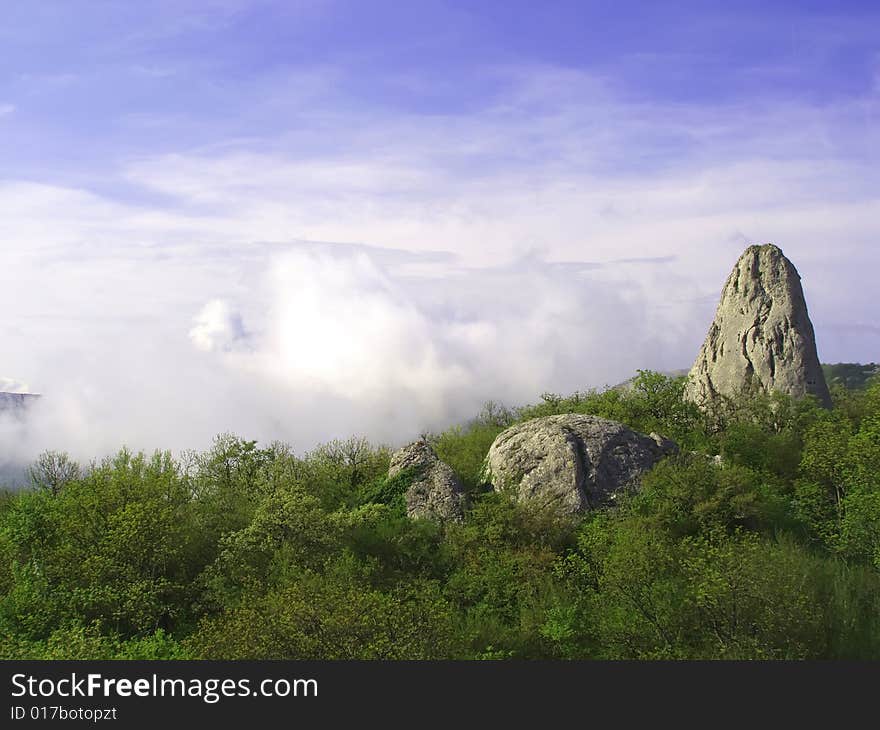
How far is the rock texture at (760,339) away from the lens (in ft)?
164

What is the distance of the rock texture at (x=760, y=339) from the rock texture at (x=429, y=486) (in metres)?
23.1

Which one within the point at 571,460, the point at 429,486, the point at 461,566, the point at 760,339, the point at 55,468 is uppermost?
the point at 760,339

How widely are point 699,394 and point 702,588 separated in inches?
1239

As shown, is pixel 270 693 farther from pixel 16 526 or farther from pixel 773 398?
pixel 773 398

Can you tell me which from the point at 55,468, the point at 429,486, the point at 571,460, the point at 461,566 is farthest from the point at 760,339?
the point at 55,468

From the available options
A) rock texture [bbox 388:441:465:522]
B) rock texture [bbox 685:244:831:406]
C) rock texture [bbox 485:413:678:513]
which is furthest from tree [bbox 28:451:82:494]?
rock texture [bbox 685:244:831:406]

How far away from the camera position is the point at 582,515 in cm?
3331

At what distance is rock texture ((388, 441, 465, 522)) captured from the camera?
34250 mm

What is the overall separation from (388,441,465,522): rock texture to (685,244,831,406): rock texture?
23.1 metres

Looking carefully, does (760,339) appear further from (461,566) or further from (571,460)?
(461,566)

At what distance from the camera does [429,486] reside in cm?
3544

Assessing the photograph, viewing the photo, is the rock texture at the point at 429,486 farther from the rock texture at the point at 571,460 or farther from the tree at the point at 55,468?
the tree at the point at 55,468

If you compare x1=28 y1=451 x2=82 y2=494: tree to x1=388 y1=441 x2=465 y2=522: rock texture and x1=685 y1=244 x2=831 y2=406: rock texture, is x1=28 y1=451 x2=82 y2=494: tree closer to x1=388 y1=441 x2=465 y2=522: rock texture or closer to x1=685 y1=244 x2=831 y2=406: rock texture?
x1=388 y1=441 x2=465 y2=522: rock texture

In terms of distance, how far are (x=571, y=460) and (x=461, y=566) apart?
7.66m
